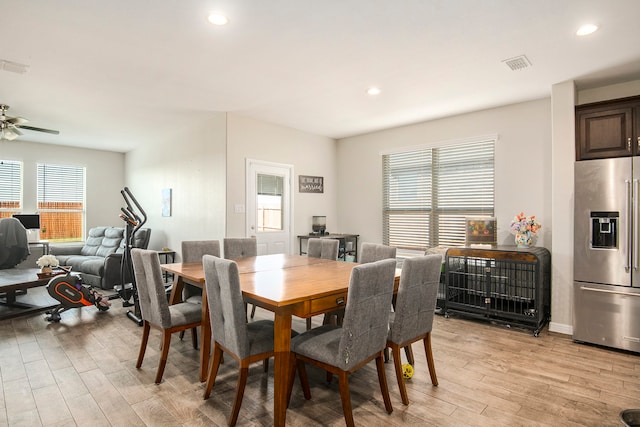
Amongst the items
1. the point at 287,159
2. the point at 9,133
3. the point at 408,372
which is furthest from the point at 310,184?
the point at 9,133

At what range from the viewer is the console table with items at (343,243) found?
230 inches

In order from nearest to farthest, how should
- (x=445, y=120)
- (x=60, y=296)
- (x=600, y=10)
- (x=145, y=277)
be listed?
1. (x=600, y=10)
2. (x=145, y=277)
3. (x=60, y=296)
4. (x=445, y=120)

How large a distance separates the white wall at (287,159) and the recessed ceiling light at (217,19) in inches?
95.5

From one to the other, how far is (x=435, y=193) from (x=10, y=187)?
25.2 feet

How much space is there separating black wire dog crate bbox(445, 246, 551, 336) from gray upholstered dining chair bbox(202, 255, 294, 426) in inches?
109

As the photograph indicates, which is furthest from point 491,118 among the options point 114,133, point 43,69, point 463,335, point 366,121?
point 114,133

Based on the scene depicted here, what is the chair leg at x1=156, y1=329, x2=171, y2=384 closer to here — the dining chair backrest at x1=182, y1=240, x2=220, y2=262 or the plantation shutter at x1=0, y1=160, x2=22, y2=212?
the dining chair backrest at x1=182, y1=240, x2=220, y2=262

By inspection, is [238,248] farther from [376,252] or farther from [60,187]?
[60,187]

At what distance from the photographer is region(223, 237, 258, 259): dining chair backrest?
387 centimetres

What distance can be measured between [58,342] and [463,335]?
13.2ft

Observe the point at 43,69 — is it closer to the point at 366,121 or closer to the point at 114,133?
the point at 114,133

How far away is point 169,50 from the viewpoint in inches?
117

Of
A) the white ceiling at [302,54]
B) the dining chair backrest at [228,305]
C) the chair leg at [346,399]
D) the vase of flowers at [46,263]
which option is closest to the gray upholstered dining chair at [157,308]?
the dining chair backrest at [228,305]

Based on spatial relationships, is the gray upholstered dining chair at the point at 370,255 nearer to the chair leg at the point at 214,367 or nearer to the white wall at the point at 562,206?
the chair leg at the point at 214,367
